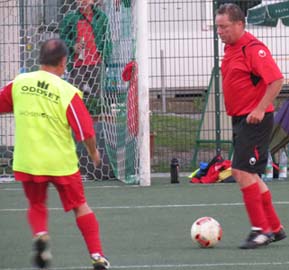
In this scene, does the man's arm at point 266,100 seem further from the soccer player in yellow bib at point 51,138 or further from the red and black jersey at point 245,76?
the soccer player in yellow bib at point 51,138

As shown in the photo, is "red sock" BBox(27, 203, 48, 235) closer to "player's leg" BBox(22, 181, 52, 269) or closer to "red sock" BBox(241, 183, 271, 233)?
"player's leg" BBox(22, 181, 52, 269)

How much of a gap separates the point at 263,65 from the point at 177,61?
659 centimetres

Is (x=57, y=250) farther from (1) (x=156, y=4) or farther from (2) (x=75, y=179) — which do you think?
(1) (x=156, y=4)

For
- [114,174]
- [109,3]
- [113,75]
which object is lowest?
[114,174]

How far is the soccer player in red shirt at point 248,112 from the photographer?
8.23m

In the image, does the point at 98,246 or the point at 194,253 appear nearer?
the point at 98,246

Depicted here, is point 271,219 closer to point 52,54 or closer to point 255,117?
point 255,117

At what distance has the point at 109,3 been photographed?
13672 millimetres

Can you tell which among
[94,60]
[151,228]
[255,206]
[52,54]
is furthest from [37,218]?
[94,60]

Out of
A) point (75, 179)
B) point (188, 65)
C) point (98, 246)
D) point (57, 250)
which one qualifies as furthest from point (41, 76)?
point (188, 65)

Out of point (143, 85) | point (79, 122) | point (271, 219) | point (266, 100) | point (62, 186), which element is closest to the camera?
point (79, 122)

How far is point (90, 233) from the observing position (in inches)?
281

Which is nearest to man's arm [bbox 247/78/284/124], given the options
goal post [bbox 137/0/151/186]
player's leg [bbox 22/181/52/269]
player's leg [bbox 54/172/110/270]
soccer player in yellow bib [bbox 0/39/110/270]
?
soccer player in yellow bib [bbox 0/39/110/270]

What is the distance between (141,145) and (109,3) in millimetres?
2150
